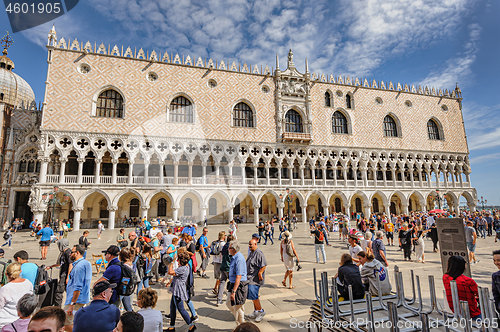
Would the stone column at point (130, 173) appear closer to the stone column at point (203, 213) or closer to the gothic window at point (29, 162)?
the stone column at point (203, 213)

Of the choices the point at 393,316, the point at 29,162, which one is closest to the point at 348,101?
the point at 393,316

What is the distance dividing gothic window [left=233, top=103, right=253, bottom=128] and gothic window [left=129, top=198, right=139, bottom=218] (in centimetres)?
1223

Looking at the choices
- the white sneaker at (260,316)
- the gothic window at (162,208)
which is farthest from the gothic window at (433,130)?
the white sneaker at (260,316)

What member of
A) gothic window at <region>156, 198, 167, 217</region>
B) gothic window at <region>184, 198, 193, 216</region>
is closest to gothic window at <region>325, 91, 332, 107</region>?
gothic window at <region>184, 198, 193, 216</region>

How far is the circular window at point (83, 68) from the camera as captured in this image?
21316 mm

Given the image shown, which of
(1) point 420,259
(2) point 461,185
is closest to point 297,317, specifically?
(1) point 420,259

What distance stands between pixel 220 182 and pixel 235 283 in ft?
65.0

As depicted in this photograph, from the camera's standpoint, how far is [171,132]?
22953 mm

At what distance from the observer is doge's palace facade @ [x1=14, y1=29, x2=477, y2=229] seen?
20859 mm

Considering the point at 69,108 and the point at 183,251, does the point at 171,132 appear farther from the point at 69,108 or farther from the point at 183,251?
the point at 183,251

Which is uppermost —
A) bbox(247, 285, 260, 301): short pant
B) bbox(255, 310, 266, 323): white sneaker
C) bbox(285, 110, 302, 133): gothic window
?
bbox(285, 110, 302, 133): gothic window

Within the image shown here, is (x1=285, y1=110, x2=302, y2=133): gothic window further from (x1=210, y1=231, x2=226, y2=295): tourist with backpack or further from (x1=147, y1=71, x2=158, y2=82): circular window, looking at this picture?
(x1=210, y1=231, x2=226, y2=295): tourist with backpack

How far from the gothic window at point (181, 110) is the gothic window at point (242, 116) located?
438 centimetres

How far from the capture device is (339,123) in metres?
28.7
